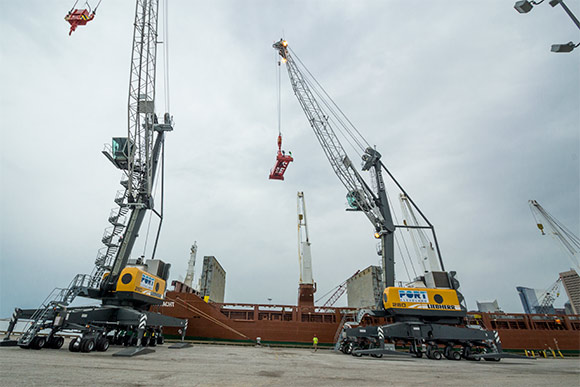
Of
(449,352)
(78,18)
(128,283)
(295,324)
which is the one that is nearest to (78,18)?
(78,18)

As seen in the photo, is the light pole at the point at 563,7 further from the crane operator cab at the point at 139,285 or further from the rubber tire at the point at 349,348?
the crane operator cab at the point at 139,285

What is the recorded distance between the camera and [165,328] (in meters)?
24.1

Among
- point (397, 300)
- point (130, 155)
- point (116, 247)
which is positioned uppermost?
point (130, 155)

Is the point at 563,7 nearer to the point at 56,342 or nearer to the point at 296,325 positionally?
the point at 56,342

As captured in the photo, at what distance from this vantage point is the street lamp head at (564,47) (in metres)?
8.01

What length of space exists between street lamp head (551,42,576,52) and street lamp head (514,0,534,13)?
132 cm

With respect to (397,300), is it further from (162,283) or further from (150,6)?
(150,6)

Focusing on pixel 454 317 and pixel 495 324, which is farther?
pixel 495 324

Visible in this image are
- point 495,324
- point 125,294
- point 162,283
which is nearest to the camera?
point 125,294

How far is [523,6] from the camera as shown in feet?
26.6

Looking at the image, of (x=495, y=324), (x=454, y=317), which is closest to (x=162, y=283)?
(x=454, y=317)

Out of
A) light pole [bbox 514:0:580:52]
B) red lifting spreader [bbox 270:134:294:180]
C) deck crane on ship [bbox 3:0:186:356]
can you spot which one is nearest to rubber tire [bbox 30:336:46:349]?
deck crane on ship [bbox 3:0:186:356]

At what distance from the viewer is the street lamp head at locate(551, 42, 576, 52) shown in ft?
26.3

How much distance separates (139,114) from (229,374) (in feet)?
73.2
